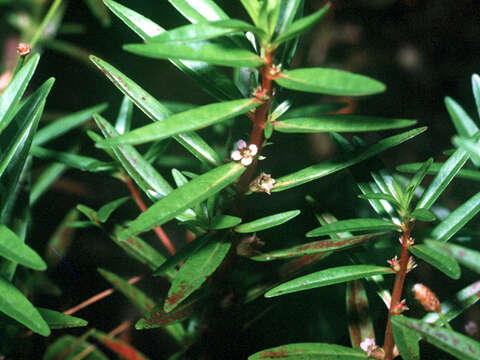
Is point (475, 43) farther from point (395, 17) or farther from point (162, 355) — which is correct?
point (162, 355)

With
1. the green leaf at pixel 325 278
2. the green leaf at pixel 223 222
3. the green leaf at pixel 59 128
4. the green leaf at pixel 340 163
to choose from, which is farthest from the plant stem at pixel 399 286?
the green leaf at pixel 59 128

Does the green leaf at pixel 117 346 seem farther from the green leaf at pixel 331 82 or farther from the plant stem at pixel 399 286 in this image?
the green leaf at pixel 331 82

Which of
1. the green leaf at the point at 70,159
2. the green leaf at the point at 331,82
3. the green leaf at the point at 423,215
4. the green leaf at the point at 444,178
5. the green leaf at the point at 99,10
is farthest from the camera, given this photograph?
the green leaf at the point at 99,10

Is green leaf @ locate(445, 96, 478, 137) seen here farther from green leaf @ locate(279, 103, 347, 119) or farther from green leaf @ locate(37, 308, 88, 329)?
green leaf @ locate(37, 308, 88, 329)

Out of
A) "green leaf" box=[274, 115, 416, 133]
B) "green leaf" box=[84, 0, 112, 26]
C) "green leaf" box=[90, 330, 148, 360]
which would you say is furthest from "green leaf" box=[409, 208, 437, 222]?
"green leaf" box=[84, 0, 112, 26]

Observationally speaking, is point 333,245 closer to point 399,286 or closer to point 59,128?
point 399,286

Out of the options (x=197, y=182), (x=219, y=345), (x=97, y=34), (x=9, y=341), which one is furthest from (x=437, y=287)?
(x=97, y=34)
